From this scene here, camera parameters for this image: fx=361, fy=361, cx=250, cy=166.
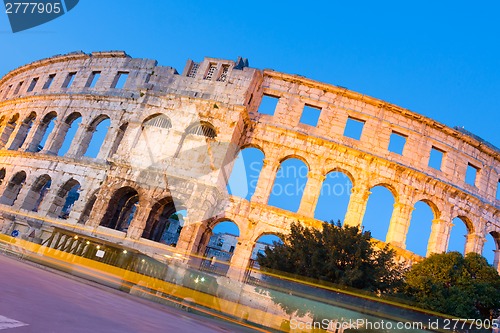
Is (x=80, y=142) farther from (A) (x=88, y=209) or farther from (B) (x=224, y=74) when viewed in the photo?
(B) (x=224, y=74)

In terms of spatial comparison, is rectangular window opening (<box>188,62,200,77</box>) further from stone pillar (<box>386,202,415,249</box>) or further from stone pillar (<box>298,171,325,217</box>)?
stone pillar (<box>386,202,415,249</box>)

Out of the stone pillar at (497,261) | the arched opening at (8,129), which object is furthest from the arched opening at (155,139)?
the stone pillar at (497,261)

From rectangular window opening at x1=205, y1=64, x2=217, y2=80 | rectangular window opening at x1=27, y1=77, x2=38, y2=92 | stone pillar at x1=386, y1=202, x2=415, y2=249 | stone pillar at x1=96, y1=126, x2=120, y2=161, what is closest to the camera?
stone pillar at x1=386, y1=202, x2=415, y2=249

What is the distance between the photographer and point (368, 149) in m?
17.8

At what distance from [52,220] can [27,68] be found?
14426 mm

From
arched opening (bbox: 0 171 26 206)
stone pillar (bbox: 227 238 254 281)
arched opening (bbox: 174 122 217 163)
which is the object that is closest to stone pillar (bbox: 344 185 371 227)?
stone pillar (bbox: 227 238 254 281)

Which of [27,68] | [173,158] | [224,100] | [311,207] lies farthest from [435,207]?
[27,68]

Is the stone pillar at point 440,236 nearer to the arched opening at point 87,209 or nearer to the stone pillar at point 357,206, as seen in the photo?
the stone pillar at point 357,206

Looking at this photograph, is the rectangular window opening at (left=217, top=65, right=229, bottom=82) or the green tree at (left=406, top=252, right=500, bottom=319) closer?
the green tree at (left=406, top=252, right=500, bottom=319)

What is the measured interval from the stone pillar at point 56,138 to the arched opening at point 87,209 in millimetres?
4924

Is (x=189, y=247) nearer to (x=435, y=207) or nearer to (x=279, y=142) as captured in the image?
(x=279, y=142)

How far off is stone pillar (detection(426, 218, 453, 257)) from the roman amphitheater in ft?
0.19

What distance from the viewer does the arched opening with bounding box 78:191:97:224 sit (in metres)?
17.1

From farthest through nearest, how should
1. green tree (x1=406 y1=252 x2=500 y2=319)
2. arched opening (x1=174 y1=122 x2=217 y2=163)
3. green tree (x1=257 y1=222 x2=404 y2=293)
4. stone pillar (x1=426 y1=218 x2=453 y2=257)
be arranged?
1. stone pillar (x1=426 y1=218 x2=453 y2=257)
2. arched opening (x1=174 y1=122 x2=217 y2=163)
3. green tree (x1=406 y1=252 x2=500 y2=319)
4. green tree (x1=257 y1=222 x2=404 y2=293)
